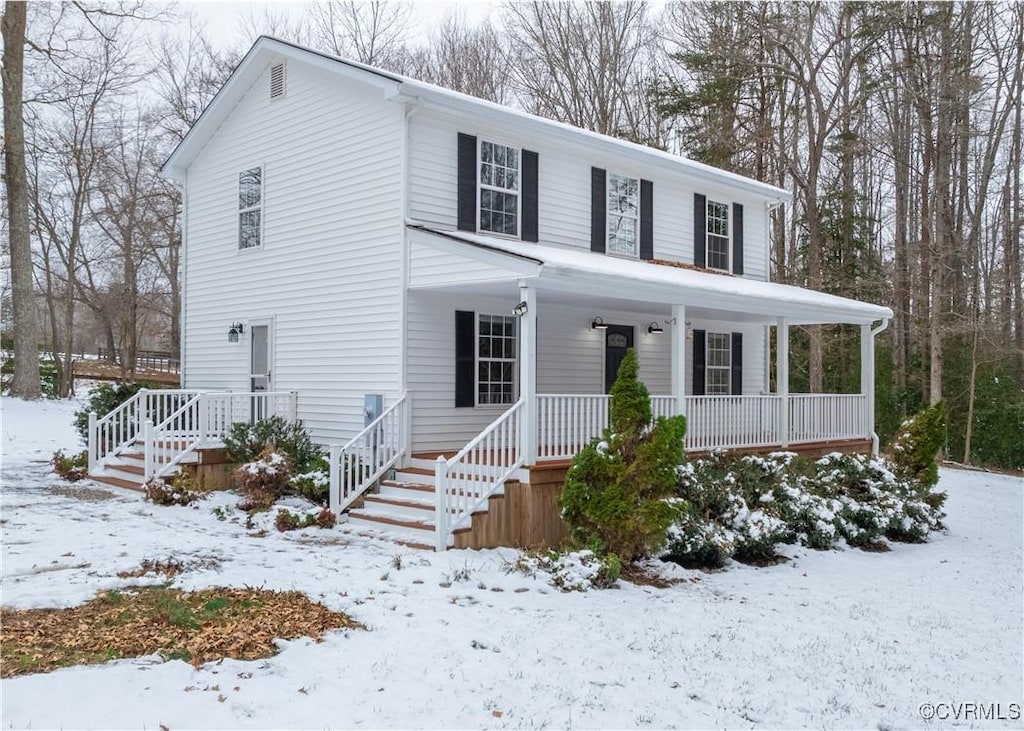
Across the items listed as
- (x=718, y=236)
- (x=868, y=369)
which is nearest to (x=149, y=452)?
(x=718, y=236)

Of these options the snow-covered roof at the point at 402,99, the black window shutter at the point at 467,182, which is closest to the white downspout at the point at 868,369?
the snow-covered roof at the point at 402,99

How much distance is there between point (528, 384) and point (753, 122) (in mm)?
18278

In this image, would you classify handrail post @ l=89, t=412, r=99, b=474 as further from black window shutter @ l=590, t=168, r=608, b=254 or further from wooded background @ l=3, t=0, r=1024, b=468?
wooded background @ l=3, t=0, r=1024, b=468

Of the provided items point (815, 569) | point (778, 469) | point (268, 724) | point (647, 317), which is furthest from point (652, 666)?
point (647, 317)

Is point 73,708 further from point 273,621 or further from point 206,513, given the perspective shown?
point 206,513

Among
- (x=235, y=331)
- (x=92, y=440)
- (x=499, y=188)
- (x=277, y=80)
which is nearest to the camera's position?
(x=499, y=188)

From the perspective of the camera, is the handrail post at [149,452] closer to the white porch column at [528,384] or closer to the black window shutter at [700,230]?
the white porch column at [528,384]

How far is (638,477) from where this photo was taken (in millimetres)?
8641

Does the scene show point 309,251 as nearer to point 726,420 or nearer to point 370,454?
point 370,454

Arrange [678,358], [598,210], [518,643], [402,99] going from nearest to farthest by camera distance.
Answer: [518,643], [402,99], [678,358], [598,210]

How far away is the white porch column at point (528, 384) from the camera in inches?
384

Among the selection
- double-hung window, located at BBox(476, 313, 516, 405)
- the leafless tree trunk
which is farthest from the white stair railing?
the leafless tree trunk

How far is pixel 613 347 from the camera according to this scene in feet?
47.9

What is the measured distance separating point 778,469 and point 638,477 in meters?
Result: 3.84
